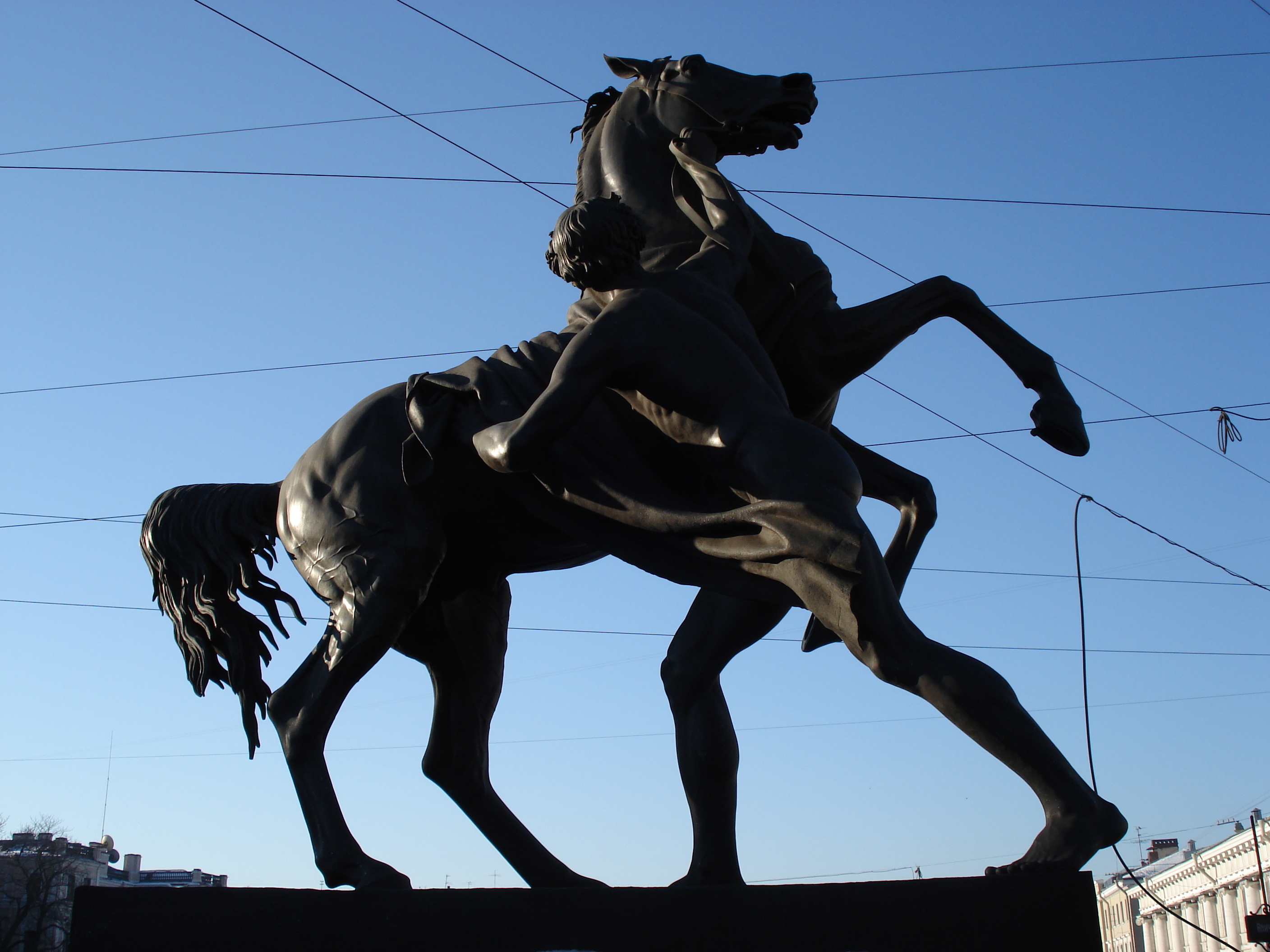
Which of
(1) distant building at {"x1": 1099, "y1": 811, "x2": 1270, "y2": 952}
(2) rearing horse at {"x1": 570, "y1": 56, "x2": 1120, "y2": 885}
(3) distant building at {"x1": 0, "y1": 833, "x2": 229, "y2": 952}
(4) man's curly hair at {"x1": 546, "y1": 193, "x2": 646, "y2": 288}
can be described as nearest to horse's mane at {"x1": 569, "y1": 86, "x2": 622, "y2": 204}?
(2) rearing horse at {"x1": 570, "y1": 56, "x2": 1120, "y2": 885}

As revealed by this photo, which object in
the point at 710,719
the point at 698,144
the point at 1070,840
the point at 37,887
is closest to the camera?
the point at 1070,840

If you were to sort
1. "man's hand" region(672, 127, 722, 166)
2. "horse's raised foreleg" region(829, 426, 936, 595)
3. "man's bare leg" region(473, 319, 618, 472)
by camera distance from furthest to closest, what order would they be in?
1. "man's hand" region(672, 127, 722, 166)
2. "horse's raised foreleg" region(829, 426, 936, 595)
3. "man's bare leg" region(473, 319, 618, 472)

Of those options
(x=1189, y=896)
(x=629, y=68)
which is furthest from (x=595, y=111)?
(x=1189, y=896)

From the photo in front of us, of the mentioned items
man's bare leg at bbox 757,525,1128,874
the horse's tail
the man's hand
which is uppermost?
the man's hand

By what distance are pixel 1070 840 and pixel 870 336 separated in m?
1.95

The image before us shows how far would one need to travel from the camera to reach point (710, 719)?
4344 millimetres

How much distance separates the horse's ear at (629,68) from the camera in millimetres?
5422

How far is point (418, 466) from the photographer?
4496mm

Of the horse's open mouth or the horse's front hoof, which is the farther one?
the horse's open mouth

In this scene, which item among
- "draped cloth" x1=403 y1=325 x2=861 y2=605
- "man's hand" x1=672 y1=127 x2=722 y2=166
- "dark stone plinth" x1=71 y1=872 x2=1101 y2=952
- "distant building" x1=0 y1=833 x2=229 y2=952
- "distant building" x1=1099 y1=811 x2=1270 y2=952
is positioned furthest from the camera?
"distant building" x1=1099 y1=811 x2=1270 y2=952

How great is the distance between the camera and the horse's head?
5.10 metres

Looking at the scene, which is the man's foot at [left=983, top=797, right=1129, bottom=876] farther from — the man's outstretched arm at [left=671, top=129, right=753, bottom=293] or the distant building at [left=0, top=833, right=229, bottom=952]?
the distant building at [left=0, top=833, right=229, bottom=952]

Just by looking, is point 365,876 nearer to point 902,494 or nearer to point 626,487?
point 626,487

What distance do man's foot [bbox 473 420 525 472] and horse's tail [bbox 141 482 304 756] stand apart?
1137 millimetres
